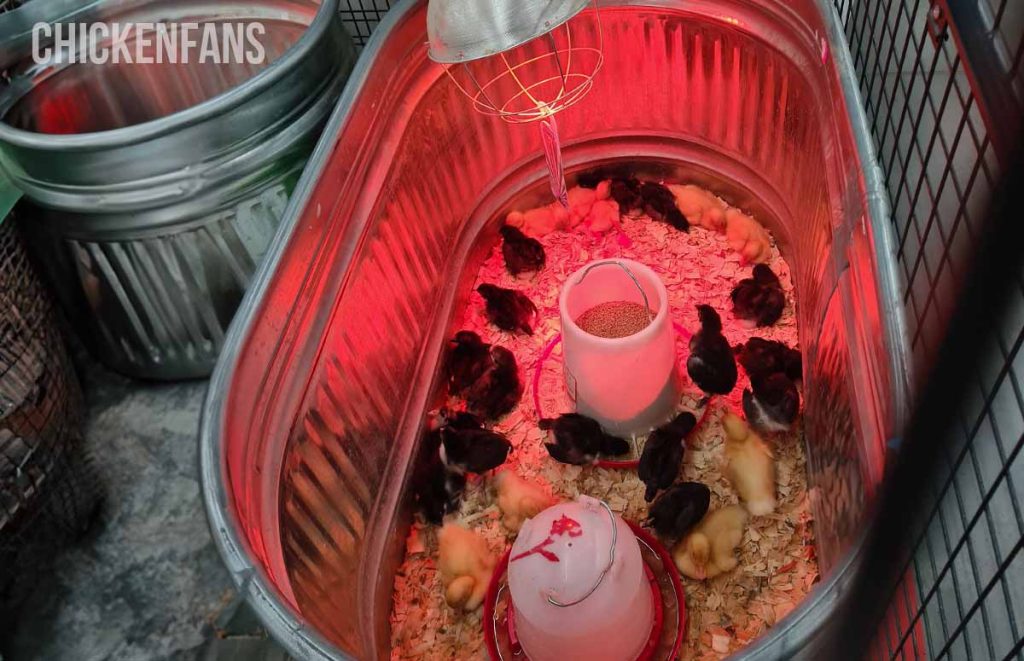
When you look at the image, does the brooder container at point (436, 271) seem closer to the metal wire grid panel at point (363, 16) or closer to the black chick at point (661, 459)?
the black chick at point (661, 459)

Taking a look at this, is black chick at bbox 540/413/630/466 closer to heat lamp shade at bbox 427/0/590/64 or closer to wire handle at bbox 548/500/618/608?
wire handle at bbox 548/500/618/608

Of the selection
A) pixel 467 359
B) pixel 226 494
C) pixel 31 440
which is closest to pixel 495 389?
pixel 467 359

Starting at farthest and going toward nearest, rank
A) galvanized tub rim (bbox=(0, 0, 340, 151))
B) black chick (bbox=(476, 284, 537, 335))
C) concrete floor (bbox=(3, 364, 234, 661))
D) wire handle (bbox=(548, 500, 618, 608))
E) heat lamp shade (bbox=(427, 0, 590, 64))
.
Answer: black chick (bbox=(476, 284, 537, 335)) < concrete floor (bbox=(3, 364, 234, 661)) < galvanized tub rim (bbox=(0, 0, 340, 151)) < wire handle (bbox=(548, 500, 618, 608)) < heat lamp shade (bbox=(427, 0, 590, 64))

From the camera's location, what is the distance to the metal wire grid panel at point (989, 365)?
91cm

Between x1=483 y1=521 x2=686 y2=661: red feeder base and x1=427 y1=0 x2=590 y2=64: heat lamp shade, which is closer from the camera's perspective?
x1=427 y1=0 x2=590 y2=64: heat lamp shade

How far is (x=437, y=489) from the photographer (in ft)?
4.83

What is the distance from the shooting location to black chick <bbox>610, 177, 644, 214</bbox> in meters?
1.94

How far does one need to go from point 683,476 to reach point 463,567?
43cm

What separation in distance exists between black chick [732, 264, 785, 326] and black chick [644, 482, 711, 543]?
0.45m

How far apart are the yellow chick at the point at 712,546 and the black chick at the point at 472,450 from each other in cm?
35

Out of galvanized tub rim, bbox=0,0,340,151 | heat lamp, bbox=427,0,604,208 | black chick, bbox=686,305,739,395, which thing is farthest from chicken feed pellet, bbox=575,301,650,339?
galvanized tub rim, bbox=0,0,340,151

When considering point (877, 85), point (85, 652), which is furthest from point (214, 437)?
point (877, 85)

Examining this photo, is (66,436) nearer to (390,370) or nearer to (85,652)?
(85,652)

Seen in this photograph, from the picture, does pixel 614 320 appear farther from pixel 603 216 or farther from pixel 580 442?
pixel 603 216
